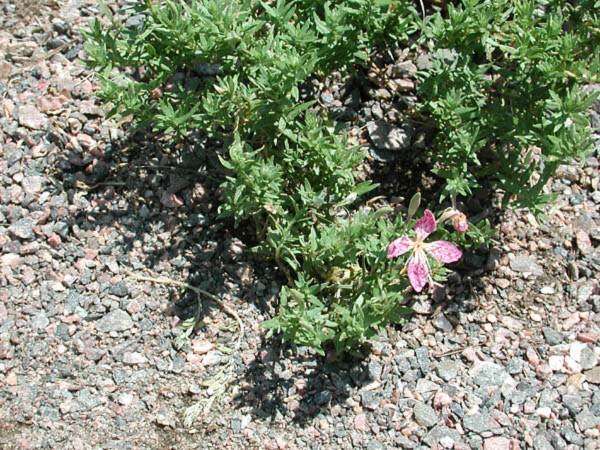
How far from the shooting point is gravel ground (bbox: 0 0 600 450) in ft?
12.4

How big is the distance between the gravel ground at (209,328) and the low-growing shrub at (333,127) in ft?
0.78

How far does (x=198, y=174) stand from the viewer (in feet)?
13.9

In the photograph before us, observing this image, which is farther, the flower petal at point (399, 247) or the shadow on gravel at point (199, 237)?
the shadow on gravel at point (199, 237)

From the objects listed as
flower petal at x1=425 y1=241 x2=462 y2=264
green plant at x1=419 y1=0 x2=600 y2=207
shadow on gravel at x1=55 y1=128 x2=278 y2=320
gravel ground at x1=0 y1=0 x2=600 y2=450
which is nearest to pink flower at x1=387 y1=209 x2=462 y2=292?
flower petal at x1=425 y1=241 x2=462 y2=264

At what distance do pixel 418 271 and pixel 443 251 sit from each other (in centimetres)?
14

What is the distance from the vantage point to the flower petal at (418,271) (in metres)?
3.49

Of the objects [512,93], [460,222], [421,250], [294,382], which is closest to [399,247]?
[421,250]

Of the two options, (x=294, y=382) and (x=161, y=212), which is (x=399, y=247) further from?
(x=161, y=212)

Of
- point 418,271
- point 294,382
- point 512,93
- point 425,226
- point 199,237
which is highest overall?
point 512,93

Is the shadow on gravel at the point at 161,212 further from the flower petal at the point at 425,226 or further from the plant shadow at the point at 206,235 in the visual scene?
the flower petal at the point at 425,226

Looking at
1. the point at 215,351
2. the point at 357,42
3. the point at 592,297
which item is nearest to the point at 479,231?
the point at 592,297

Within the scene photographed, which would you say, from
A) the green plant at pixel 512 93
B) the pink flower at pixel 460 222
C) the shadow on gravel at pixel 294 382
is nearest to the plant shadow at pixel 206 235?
the shadow on gravel at pixel 294 382

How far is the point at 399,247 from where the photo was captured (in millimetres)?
3455

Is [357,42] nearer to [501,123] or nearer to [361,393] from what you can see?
[501,123]
